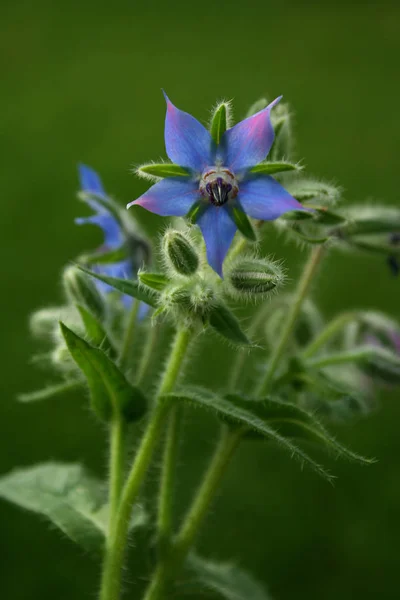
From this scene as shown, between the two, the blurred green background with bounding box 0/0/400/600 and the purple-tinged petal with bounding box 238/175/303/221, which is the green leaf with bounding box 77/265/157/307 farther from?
the blurred green background with bounding box 0/0/400/600

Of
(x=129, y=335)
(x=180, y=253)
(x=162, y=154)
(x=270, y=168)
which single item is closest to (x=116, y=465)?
(x=129, y=335)

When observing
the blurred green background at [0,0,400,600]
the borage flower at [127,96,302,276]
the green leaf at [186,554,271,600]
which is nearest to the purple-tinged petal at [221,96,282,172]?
the borage flower at [127,96,302,276]

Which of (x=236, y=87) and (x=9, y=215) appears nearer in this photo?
(x=9, y=215)

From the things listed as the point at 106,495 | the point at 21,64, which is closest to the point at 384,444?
the point at 106,495

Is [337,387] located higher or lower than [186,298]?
higher

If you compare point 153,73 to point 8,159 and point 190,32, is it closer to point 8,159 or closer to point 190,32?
point 190,32
